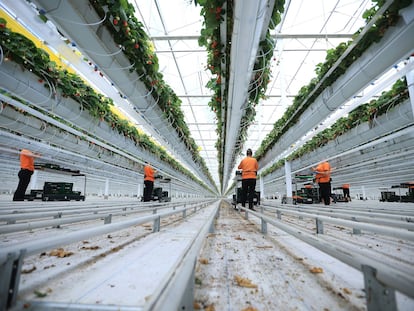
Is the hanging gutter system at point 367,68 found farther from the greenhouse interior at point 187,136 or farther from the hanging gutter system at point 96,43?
the hanging gutter system at point 96,43

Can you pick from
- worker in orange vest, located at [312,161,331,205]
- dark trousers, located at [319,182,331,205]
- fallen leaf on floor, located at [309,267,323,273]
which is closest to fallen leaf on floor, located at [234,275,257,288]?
fallen leaf on floor, located at [309,267,323,273]

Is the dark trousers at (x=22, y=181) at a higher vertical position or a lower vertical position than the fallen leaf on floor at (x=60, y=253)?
higher

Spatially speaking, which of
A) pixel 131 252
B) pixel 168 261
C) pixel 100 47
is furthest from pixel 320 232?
pixel 100 47

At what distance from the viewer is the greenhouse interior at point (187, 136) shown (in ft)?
3.09

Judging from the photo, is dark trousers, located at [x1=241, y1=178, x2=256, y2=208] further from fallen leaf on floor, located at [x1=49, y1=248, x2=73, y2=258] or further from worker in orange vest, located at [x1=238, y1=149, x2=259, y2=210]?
fallen leaf on floor, located at [x1=49, y1=248, x2=73, y2=258]

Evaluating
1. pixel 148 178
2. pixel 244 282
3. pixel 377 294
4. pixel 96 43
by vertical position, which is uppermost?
pixel 96 43

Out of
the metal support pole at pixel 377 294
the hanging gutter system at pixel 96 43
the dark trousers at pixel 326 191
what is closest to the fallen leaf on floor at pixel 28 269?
the metal support pole at pixel 377 294

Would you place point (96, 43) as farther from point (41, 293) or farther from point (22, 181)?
point (22, 181)

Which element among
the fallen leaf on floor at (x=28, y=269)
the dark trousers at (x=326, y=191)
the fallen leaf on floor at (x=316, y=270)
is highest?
the dark trousers at (x=326, y=191)

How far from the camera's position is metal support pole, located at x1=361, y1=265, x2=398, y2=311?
681 mm

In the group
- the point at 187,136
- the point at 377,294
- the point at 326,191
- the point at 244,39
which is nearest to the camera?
the point at 377,294

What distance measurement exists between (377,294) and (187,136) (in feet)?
22.6

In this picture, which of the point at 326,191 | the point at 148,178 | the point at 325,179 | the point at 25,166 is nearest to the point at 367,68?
the point at 325,179

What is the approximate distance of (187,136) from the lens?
7.35 meters
